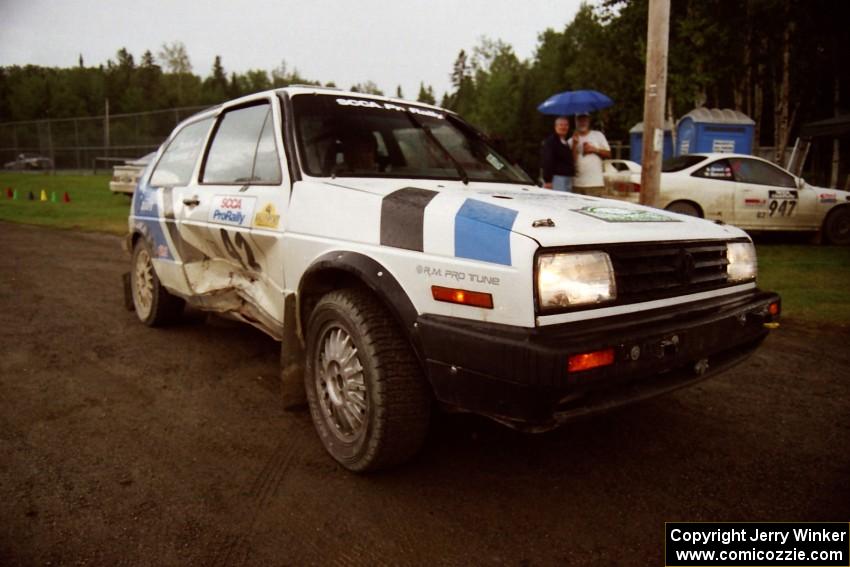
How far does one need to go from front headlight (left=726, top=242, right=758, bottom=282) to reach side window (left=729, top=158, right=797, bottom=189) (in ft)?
24.7

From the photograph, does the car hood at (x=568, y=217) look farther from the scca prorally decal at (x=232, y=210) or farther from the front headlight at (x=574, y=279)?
the scca prorally decal at (x=232, y=210)

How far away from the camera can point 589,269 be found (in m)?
2.06

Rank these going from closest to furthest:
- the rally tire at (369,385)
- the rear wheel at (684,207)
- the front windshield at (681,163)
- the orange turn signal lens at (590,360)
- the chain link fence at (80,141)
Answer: the orange turn signal lens at (590,360) → the rally tire at (369,385) → the rear wheel at (684,207) → the front windshield at (681,163) → the chain link fence at (80,141)

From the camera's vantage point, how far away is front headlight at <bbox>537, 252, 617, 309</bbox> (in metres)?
1.97

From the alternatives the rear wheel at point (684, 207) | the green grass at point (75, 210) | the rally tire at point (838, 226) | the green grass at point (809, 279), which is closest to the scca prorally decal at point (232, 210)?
the green grass at point (809, 279)

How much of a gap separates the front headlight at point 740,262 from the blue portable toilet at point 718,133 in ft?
44.6

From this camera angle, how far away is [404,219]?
2305 millimetres

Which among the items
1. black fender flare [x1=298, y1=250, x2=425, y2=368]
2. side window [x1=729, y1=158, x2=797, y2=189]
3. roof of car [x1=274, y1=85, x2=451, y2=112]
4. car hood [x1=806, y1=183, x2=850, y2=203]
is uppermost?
roof of car [x1=274, y1=85, x2=451, y2=112]

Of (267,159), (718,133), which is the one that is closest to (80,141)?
(718,133)

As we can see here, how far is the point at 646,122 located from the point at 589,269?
4.76m

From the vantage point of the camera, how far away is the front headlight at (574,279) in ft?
6.46

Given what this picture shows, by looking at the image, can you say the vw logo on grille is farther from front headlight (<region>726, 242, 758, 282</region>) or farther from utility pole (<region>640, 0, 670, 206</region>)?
utility pole (<region>640, 0, 670, 206</region>)

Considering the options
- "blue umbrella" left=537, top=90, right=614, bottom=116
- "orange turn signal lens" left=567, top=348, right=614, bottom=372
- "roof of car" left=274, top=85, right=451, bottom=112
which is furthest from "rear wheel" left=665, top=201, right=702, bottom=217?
"orange turn signal lens" left=567, top=348, right=614, bottom=372

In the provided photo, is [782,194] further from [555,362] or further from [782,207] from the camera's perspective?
[555,362]
